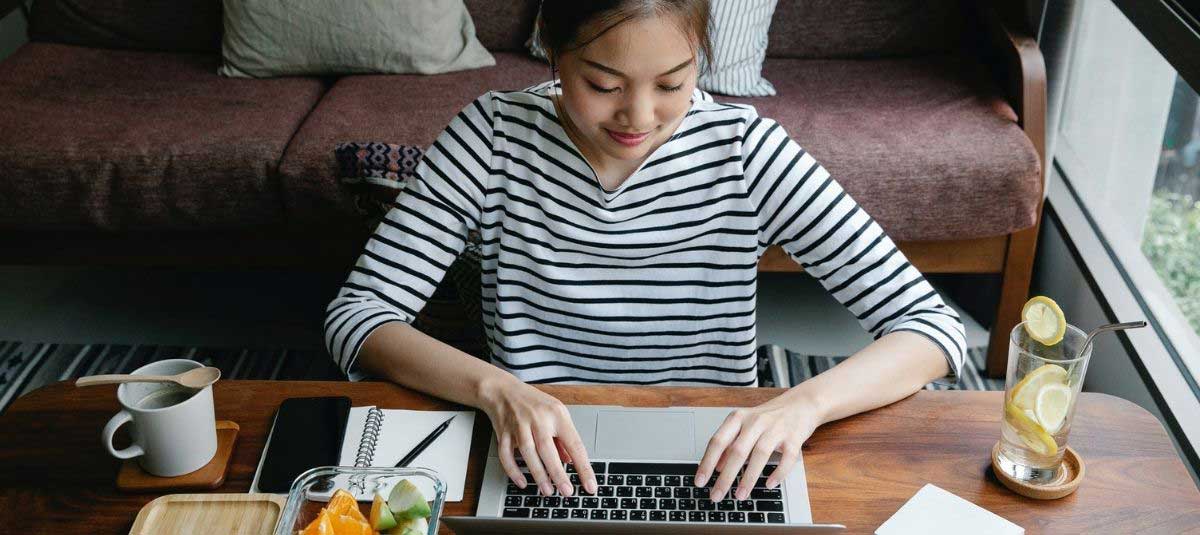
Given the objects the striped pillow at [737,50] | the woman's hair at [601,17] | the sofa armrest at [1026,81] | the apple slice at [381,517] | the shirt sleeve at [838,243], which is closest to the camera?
the apple slice at [381,517]

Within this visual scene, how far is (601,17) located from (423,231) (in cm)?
36

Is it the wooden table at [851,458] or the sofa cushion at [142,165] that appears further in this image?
the sofa cushion at [142,165]

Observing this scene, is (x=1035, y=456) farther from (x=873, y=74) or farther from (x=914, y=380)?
(x=873, y=74)

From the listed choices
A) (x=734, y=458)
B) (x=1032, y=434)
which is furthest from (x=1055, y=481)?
(x=734, y=458)

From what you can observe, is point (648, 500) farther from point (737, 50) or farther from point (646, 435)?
point (737, 50)

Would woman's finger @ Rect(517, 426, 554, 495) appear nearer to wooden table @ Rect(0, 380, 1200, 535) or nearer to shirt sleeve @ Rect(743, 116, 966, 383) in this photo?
wooden table @ Rect(0, 380, 1200, 535)

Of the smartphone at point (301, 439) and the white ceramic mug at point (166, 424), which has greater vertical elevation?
the white ceramic mug at point (166, 424)

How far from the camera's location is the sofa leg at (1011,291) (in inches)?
85.9

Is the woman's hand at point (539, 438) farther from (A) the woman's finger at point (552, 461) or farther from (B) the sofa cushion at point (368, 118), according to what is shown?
(B) the sofa cushion at point (368, 118)

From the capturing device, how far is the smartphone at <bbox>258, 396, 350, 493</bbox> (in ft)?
3.21

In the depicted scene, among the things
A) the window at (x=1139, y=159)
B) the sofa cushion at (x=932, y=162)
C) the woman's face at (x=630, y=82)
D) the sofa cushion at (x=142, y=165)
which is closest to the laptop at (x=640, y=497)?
the woman's face at (x=630, y=82)

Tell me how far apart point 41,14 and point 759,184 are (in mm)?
2370

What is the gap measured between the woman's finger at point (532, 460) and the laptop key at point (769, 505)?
0.62 ft

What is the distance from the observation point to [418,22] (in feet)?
8.25
